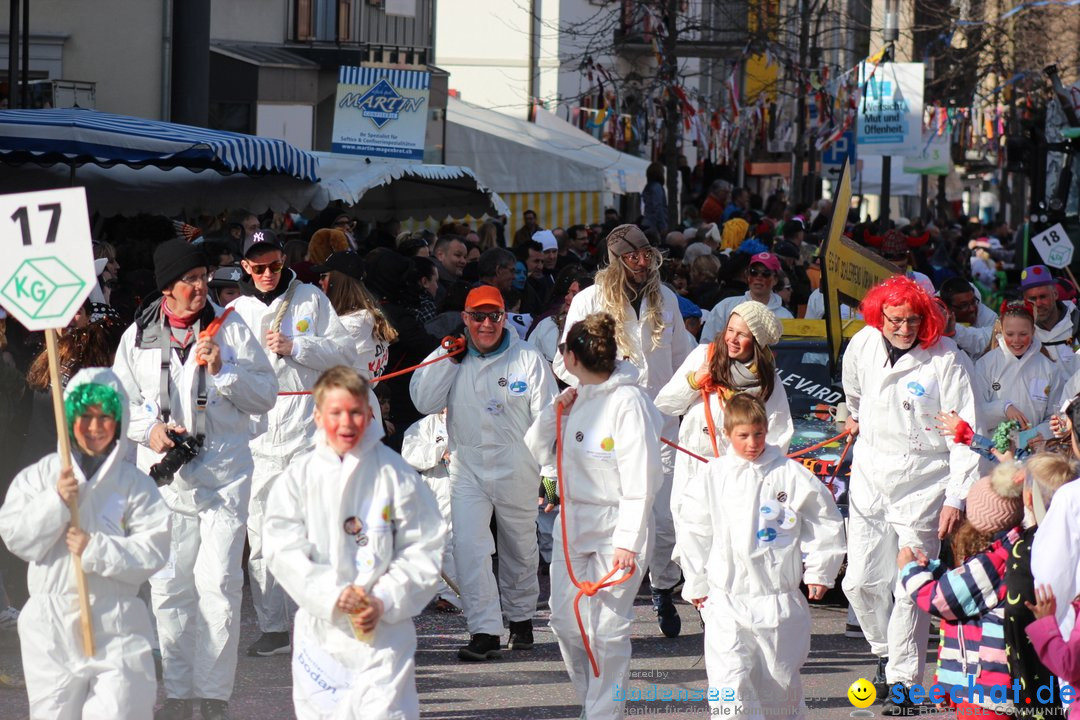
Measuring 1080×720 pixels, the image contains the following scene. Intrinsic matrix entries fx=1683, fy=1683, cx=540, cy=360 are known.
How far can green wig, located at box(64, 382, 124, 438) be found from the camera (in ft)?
18.6

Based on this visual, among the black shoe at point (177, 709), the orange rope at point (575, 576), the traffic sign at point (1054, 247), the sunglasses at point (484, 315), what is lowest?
the black shoe at point (177, 709)

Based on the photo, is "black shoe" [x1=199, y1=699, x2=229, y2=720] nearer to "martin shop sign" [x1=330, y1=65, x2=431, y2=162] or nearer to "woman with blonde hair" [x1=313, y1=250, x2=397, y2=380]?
"woman with blonde hair" [x1=313, y1=250, x2=397, y2=380]

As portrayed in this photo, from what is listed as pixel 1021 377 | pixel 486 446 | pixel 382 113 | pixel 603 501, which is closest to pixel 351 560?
pixel 603 501

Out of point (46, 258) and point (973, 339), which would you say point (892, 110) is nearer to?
point (973, 339)

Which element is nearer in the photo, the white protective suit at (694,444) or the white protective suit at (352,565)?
the white protective suit at (352,565)

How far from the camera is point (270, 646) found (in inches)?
332

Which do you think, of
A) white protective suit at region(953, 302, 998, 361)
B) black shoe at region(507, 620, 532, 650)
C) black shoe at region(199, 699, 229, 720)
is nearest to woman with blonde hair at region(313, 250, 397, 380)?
black shoe at region(507, 620, 532, 650)

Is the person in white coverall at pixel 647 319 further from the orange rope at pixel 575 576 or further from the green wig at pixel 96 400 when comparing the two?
the green wig at pixel 96 400

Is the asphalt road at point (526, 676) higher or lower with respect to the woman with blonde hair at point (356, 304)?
lower

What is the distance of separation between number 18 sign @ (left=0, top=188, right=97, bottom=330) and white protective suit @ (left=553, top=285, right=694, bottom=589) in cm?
345

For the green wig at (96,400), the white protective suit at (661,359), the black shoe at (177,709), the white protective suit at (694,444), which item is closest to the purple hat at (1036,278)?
the white protective suit at (661,359)

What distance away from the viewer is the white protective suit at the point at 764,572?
251 inches

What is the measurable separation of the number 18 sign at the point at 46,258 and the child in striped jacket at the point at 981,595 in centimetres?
312

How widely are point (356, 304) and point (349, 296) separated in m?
0.06
